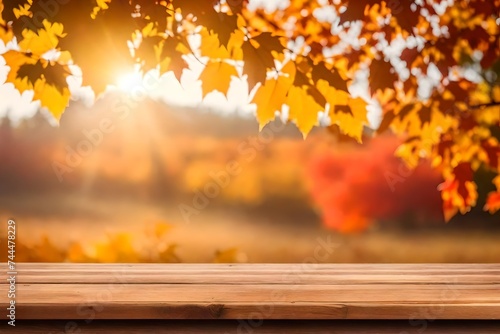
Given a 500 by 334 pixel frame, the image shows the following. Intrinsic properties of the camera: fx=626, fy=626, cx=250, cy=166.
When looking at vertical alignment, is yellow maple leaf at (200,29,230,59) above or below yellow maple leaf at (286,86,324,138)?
above

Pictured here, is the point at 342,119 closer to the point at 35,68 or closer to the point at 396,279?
the point at 396,279

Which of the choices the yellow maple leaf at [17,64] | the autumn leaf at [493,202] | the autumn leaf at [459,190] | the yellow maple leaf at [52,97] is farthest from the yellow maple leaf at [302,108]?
the autumn leaf at [493,202]

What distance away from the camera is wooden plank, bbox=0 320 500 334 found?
153 cm

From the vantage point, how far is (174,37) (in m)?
2.30

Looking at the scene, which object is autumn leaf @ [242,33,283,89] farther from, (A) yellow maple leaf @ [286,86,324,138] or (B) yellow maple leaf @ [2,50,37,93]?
(B) yellow maple leaf @ [2,50,37,93]

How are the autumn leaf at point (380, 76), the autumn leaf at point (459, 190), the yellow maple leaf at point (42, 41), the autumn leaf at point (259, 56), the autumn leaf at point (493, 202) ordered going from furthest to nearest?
the autumn leaf at point (493, 202) → the autumn leaf at point (459, 190) → the autumn leaf at point (380, 76) → the yellow maple leaf at point (42, 41) → the autumn leaf at point (259, 56)

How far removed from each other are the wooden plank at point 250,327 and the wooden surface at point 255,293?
0.03 meters

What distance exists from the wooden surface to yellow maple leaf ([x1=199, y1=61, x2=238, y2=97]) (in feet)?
2.16

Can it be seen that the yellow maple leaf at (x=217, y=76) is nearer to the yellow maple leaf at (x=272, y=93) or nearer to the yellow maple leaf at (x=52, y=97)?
the yellow maple leaf at (x=272, y=93)

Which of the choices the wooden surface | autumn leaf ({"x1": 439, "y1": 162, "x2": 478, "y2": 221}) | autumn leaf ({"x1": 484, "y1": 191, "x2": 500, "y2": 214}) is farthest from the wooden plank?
autumn leaf ({"x1": 484, "y1": 191, "x2": 500, "y2": 214})

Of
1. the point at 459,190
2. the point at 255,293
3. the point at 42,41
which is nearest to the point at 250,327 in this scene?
the point at 255,293

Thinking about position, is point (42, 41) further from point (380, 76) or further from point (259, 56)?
point (380, 76)

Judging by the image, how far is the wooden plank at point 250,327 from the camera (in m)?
1.53

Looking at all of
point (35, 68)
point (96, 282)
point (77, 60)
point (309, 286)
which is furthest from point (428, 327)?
point (35, 68)
